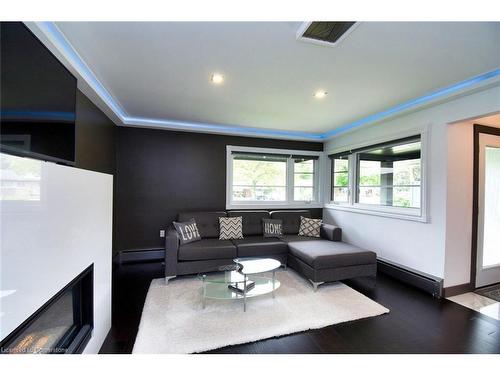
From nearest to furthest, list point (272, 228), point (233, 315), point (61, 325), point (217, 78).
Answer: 1. point (61, 325)
2. point (233, 315)
3. point (217, 78)
4. point (272, 228)

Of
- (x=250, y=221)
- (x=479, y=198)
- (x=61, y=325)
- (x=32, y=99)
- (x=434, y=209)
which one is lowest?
(x=61, y=325)

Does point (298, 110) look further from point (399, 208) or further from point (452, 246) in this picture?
point (452, 246)

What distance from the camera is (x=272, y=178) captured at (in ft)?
15.1

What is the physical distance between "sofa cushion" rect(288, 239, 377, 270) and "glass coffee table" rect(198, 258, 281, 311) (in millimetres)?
486

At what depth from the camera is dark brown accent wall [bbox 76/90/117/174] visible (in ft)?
7.91

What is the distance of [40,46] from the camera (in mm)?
1234

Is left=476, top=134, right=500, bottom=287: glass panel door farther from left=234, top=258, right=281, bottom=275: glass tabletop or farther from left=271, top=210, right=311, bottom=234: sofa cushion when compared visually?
left=234, top=258, right=281, bottom=275: glass tabletop

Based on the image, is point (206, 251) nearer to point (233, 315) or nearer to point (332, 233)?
point (233, 315)

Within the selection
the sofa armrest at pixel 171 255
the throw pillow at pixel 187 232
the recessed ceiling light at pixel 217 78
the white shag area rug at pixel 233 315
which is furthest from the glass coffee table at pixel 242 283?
the recessed ceiling light at pixel 217 78

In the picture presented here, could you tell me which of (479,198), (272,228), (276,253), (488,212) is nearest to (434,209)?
(479,198)

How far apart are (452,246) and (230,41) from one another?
344 centimetres

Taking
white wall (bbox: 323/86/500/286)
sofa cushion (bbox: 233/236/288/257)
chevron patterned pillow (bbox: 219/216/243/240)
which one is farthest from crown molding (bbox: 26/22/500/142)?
sofa cushion (bbox: 233/236/288/257)

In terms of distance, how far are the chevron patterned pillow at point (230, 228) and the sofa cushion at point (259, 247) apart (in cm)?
21

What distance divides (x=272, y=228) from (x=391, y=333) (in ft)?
7.11
